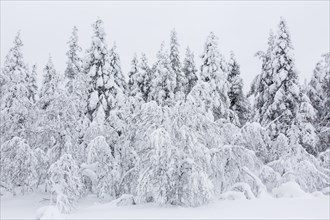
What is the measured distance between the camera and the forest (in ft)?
43.3

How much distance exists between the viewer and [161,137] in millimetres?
12422

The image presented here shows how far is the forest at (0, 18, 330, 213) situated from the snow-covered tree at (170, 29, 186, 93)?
2052mm

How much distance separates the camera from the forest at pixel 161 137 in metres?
13.2

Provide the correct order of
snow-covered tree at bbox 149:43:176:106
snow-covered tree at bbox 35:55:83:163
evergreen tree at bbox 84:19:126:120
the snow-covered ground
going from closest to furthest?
the snow-covered ground, snow-covered tree at bbox 35:55:83:163, evergreen tree at bbox 84:19:126:120, snow-covered tree at bbox 149:43:176:106

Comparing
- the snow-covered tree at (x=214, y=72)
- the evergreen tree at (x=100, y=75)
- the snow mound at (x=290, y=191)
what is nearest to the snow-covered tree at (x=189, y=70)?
the snow-covered tree at (x=214, y=72)

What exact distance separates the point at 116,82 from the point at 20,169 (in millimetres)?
12117

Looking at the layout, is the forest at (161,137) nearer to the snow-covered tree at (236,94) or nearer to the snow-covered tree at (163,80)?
the snow-covered tree at (163,80)

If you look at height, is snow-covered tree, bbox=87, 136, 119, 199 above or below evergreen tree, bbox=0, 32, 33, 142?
below

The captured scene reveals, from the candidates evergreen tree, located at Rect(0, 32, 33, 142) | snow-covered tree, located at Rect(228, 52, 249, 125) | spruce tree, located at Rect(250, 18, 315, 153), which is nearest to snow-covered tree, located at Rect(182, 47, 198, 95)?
snow-covered tree, located at Rect(228, 52, 249, 125)

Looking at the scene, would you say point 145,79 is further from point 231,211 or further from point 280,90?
point 231,211

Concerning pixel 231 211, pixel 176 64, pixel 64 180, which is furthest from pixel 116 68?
pixel 231 211

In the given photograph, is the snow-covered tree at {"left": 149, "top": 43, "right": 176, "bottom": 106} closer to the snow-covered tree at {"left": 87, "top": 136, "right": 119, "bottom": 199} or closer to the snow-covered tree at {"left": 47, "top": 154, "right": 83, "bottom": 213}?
the snow-covered tree at {"left": 87, "top": 136, "right": 119, "bottom": 199}

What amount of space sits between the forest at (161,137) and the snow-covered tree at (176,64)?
2052mm

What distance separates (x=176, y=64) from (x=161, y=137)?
733 inches
